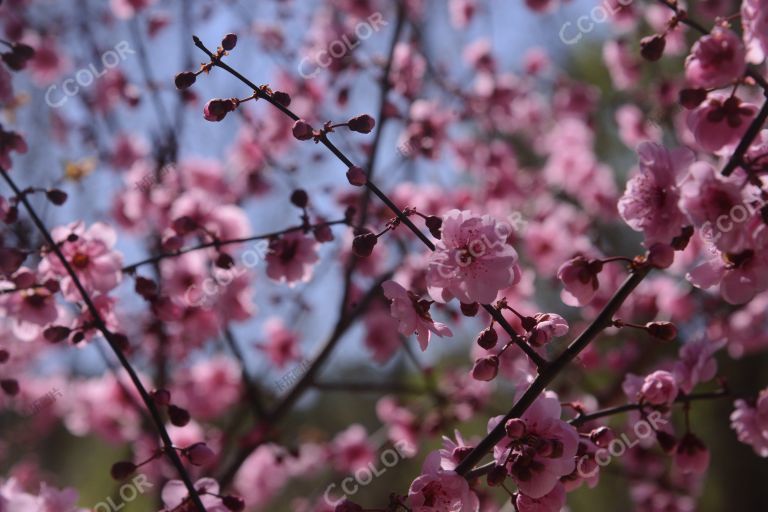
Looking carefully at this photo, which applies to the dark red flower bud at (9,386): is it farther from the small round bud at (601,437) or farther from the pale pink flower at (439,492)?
the small round bud at (601,437)

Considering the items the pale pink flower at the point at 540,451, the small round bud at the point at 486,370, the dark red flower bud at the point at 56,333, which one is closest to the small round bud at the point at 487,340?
the small round bud at the point at 486,370

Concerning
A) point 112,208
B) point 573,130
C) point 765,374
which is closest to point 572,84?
point 573,130

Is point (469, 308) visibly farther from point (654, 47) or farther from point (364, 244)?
point (654, 47)

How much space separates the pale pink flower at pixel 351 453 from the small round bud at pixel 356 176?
2.54 metres

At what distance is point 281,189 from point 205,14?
964mm

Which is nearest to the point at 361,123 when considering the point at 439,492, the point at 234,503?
the point at 439,492

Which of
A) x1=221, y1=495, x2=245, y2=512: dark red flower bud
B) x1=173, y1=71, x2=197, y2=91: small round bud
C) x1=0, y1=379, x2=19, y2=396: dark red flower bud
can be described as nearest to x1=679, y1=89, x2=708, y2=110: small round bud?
x1=173, y1=71, x2=197, y2=91: small round bud

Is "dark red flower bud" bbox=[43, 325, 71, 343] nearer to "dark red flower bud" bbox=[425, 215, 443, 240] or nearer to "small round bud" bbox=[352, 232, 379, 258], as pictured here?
"small round bud" bbox=[352, 232, 379, 258]

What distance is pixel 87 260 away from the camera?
6.14 feet

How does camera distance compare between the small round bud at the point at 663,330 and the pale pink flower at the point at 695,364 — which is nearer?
the small round bud at the point at 663,330

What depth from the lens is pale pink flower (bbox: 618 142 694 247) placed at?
4.29 feet

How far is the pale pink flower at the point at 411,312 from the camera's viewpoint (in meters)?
1.42

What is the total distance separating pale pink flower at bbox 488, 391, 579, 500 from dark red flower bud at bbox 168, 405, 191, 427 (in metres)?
0.72

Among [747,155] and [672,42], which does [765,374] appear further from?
[747,155]
